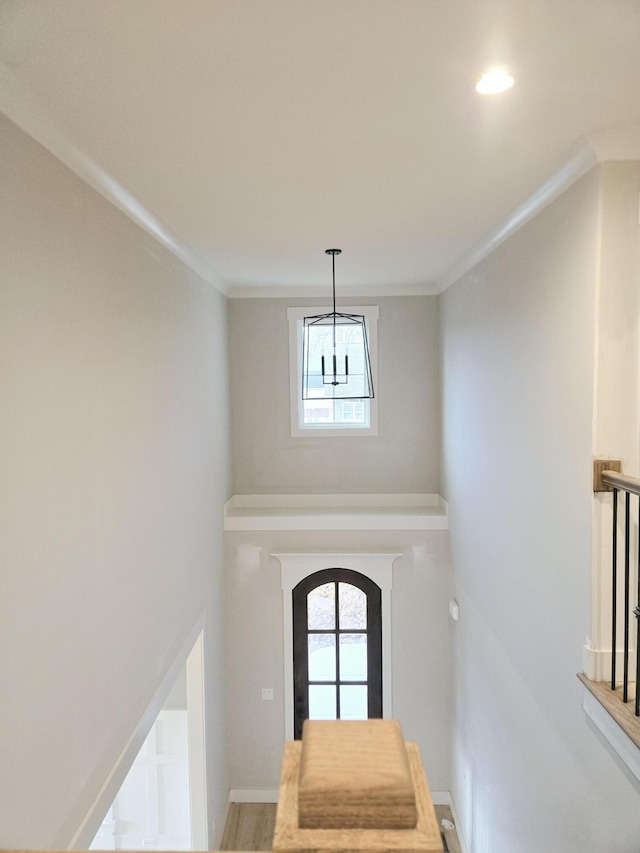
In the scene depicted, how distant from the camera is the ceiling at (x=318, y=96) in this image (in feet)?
5.28

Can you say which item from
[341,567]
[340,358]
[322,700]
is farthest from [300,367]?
[322,700]

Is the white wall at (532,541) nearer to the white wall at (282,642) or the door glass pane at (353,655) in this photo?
the white wall at (282,642)

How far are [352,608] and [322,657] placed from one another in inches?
21.9

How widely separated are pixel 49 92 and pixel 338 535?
449 cm

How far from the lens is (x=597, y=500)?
253 centimetres

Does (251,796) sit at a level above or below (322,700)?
below

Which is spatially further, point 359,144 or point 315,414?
point 315,414

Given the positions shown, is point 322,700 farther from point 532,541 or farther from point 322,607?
point 532,541

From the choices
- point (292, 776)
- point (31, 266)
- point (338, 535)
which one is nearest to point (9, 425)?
point (31, 266)

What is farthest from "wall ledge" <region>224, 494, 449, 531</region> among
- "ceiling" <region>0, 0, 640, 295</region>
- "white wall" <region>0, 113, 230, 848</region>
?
"ceiling" <region>0, 0, 640, 295</region>

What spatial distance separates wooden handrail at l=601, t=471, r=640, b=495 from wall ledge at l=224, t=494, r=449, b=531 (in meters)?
3.37

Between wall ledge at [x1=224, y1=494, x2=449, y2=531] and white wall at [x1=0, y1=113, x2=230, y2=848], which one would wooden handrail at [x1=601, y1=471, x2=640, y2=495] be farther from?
wall ledge at [x1=224, y1=494, x2=449, y2=531]

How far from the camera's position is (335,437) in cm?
632

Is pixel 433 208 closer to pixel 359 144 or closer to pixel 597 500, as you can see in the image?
pixel 359 144
